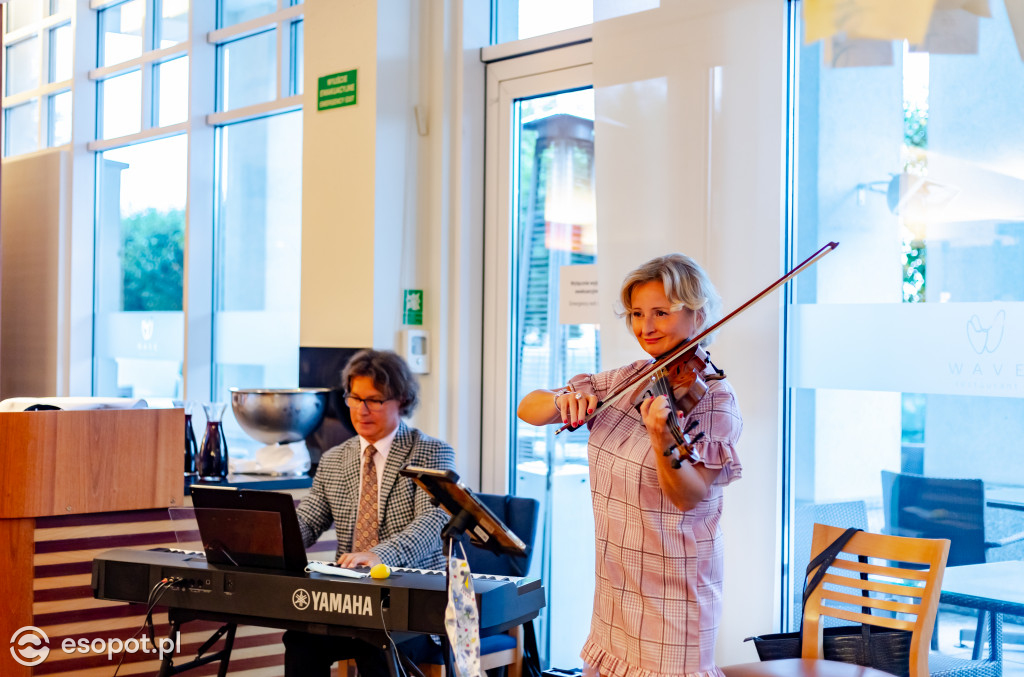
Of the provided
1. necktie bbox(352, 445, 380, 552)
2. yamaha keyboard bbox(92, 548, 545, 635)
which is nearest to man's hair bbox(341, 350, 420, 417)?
necktie bbox(352, 445, 380, 552)

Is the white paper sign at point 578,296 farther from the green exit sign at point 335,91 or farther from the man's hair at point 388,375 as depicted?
the green exit sign at point 335,91

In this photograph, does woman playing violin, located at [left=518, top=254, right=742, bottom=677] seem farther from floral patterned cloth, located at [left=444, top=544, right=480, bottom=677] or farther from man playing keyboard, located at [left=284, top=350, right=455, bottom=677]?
man playing keyboard, located at [left=284, top=350, right=455, bottom=677]

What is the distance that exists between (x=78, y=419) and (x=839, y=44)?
2.62m

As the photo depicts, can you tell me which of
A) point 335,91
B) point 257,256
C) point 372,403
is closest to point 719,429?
point 372,403

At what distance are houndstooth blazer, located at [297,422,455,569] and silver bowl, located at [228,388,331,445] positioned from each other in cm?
68

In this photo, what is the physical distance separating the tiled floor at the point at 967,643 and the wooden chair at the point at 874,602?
366mm

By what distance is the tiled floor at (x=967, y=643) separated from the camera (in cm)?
277

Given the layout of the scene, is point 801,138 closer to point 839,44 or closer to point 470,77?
point 839,44

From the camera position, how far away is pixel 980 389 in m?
2.79

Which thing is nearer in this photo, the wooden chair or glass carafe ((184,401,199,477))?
the wooden chair

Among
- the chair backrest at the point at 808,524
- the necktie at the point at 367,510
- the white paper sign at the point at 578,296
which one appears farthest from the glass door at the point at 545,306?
the necktie at the point at 367,510

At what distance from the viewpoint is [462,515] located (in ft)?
6.44

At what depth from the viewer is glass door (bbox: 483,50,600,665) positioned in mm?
3896

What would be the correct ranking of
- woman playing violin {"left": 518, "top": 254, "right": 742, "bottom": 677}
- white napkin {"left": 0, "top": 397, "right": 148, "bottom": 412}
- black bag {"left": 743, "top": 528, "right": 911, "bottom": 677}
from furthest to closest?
1. white napkin {"left": 0, "top": 397, "right": 148, "bottom": 412}
2. black bag {"left": 743, "top": 528, "right": 911, "bottom": 677}
3. woman playing violin {"left": 518, "top": 254, "right": 742, "bottom": 677}
